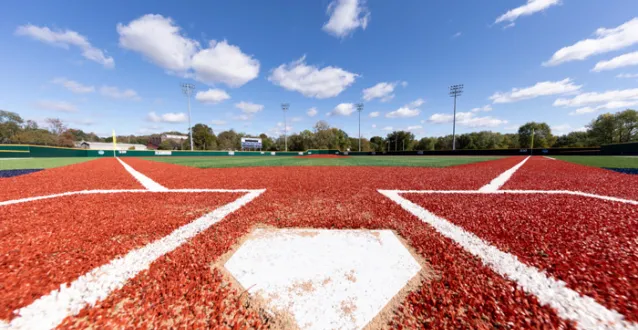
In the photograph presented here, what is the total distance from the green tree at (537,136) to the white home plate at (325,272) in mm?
77468

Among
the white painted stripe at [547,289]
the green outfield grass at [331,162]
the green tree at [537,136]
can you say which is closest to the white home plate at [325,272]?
the white painted stripe at [547,289]

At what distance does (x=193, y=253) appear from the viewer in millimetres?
1773

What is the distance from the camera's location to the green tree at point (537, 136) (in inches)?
2193

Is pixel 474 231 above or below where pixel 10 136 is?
below

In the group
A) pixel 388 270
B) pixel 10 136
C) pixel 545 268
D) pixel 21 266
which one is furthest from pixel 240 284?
pixel 10 136

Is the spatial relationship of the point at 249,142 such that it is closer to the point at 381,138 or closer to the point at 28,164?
the point at 28,164

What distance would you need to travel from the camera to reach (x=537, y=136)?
57062 millimetres

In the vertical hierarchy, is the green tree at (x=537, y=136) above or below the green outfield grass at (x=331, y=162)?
above

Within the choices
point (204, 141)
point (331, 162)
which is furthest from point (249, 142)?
point (331, 162)

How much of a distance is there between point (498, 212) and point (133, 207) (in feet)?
16.9

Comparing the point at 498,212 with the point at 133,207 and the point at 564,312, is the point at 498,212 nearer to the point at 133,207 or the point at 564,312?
the point at 564,312

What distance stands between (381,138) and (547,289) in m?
88.6

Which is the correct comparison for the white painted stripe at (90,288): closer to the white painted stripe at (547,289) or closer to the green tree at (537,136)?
the white painted stripe at (547,289)

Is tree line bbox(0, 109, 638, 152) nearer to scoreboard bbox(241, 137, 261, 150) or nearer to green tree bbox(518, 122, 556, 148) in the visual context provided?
green tree bbox(518, 122, 556, 148)
